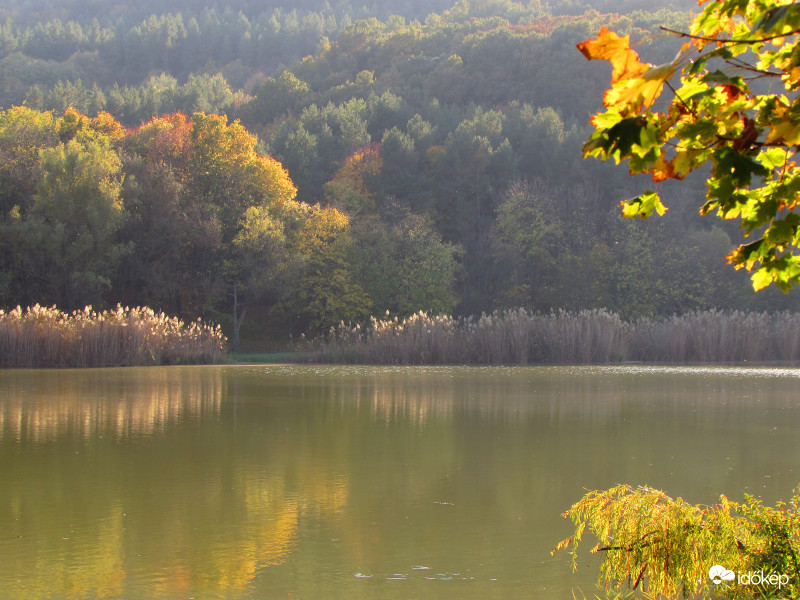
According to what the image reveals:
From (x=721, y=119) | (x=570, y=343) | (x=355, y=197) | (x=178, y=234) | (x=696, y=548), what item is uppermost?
(x=355, y=197)

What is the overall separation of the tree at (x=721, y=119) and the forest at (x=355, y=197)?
76.0 ft

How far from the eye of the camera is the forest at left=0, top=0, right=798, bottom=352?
104 feet

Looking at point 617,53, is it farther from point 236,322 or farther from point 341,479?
point 236,322

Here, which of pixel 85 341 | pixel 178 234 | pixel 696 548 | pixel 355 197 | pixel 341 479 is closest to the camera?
pixel 696 548

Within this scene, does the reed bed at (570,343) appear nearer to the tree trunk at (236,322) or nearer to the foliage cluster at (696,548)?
the tree trunk at (236,322)

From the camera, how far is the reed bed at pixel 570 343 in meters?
21.4

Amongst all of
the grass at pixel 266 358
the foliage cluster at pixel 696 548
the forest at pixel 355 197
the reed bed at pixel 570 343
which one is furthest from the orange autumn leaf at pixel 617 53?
the forest at pixel 355 197

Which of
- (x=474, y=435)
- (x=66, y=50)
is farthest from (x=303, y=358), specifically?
(x=66, y=50)

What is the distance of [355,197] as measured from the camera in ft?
129

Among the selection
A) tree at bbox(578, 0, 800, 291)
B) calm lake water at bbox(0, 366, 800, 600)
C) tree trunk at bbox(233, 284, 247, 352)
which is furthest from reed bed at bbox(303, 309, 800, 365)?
tree at bbox(578, 0, 800, 291)

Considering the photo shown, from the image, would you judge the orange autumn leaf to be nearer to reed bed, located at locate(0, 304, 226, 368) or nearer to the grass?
reed bed, located at locate(0, 304, 226, 368)

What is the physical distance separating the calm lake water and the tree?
7.30 feet

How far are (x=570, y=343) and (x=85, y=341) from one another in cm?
1072

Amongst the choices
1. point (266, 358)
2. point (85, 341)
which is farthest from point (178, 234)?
point (85, 341)
